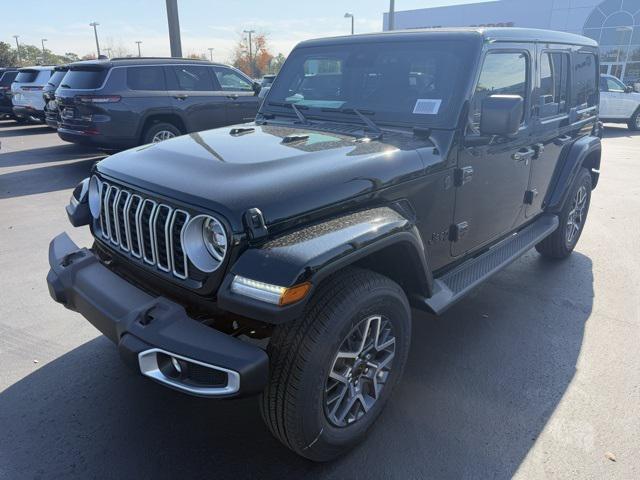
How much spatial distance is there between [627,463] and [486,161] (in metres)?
1.85

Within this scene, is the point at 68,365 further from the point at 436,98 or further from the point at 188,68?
the point at 188,68

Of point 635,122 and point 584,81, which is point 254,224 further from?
point 635,122

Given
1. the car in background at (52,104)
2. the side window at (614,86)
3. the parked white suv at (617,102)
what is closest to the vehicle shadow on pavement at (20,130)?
the car in background at (52,104)

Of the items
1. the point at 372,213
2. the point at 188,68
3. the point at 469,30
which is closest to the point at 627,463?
the point at 372,213

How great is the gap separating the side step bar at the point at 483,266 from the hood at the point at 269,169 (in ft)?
2.42

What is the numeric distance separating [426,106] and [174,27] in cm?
1293

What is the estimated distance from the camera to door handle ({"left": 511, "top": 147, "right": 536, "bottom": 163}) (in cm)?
358

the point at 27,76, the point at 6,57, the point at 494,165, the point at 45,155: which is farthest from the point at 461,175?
the point at 6,57

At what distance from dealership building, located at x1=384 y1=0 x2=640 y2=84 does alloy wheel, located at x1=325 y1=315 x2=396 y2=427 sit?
94.2 ft

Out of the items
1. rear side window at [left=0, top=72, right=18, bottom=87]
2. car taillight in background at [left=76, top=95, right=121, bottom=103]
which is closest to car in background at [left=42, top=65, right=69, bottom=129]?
car taillight in background at [left=76, top=95, right=121, bottom=103]

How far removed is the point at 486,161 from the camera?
3.21m

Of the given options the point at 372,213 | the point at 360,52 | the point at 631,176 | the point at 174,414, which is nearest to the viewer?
the point at 372,213

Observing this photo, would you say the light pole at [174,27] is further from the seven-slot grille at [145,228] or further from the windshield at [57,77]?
the seven-slot grille at [145,228]

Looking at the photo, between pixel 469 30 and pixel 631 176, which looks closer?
pixel 469 30
